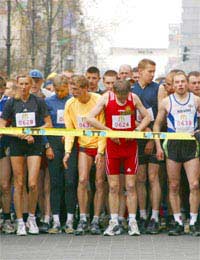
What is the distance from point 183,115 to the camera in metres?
11.8

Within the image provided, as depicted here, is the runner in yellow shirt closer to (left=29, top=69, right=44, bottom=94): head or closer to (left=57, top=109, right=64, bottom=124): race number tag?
(left=57, top=109, right=64, bottom=124): race number tag

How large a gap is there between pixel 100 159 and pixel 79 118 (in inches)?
25.6

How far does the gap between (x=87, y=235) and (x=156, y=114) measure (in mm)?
1965

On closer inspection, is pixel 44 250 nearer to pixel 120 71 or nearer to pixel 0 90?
pixel 0 90

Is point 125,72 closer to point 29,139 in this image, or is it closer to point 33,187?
point 29,139

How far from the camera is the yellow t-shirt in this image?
478 inches

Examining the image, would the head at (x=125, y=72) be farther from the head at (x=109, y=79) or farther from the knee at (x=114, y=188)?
the knee at (x=114, y=188)

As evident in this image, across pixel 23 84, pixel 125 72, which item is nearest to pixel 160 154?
pixel 23 84

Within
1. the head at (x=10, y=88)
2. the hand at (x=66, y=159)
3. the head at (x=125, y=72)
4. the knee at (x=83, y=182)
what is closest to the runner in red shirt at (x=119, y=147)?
the knee at (x=83, y=182)

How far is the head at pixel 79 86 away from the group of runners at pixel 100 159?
14 mm

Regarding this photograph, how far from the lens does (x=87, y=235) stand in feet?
39.1

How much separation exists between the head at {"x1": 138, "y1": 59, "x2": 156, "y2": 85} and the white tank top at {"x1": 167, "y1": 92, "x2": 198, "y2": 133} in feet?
2.22

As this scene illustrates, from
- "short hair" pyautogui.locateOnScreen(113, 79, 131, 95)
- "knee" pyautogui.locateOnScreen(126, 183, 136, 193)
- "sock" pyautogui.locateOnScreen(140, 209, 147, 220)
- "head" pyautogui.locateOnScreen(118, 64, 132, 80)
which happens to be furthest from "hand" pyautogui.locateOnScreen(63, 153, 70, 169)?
"head" pyautogui.locateOnScreen(118, 64, 132, 80)

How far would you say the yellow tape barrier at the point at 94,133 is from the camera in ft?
38.5
